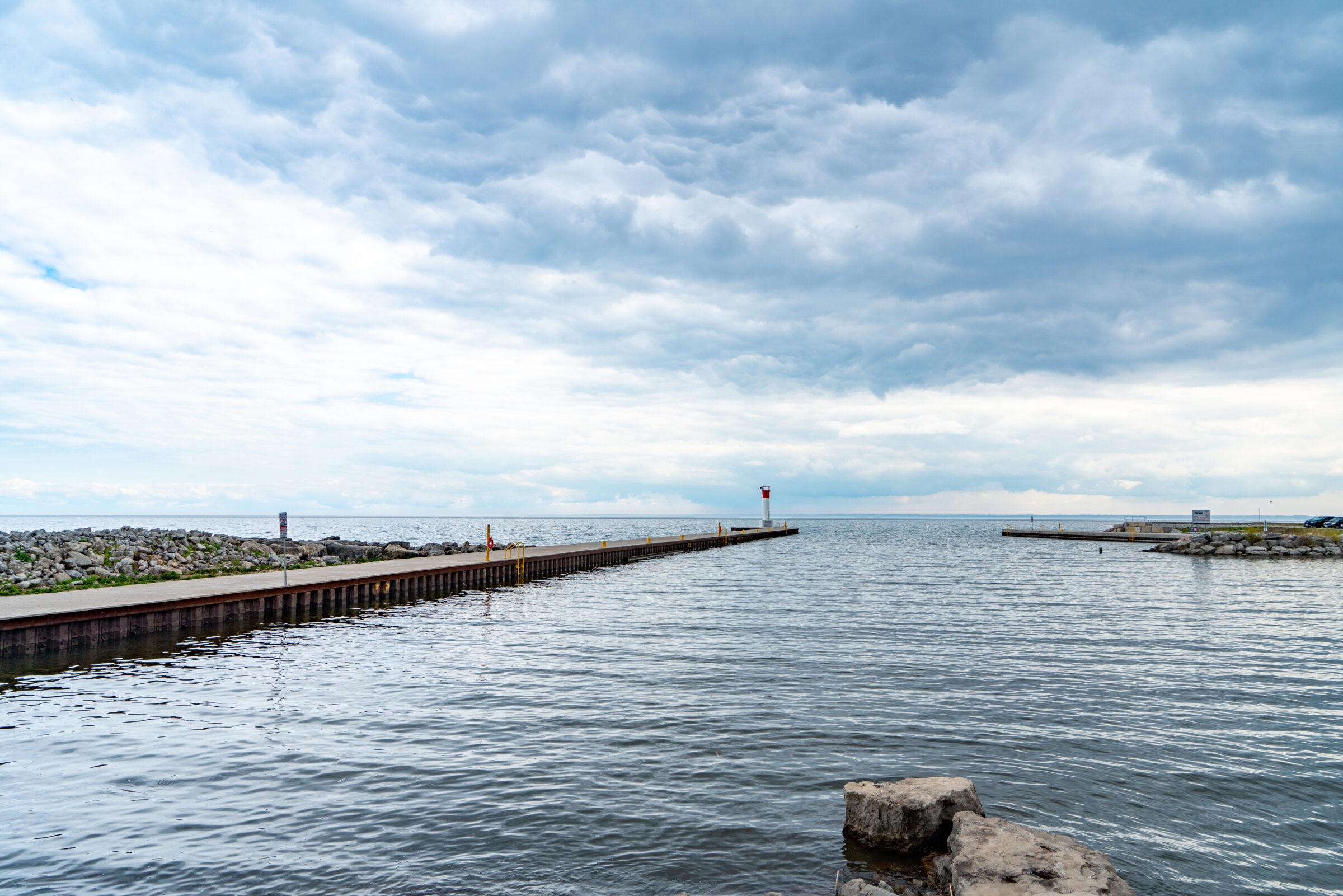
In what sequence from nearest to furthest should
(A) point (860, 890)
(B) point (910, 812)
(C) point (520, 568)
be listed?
(A) point (860, 890)
(B) point (910, 812)
(C) point (520, 568)

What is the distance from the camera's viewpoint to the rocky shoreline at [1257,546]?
205 ft

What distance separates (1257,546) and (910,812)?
239ft

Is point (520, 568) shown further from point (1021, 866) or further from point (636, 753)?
point (1021, 866)

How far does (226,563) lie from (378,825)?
34.9 m

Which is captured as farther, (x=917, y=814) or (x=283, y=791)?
(x=283, y=791)

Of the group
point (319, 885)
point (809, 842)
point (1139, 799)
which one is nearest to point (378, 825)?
point (319, 885)

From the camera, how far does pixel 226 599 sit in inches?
966

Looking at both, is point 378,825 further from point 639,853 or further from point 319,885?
point 639,853

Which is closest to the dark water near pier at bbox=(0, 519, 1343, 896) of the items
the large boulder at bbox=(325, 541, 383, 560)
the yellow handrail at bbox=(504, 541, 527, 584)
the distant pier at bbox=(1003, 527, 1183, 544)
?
the yellow handrail at bbox=(504, 541, 527, 584)

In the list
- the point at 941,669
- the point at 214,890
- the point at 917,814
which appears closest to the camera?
the point at 214,890

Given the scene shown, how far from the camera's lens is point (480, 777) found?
427 inches

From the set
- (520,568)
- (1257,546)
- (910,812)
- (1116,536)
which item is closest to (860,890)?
(910,812)

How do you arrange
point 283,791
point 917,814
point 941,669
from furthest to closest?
point 941,669 < point 283,791 < point 917,814

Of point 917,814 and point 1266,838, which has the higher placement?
point 917,814
